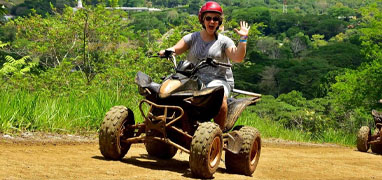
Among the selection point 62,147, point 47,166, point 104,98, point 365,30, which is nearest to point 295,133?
point 104,98

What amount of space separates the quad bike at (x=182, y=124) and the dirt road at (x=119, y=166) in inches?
8.8

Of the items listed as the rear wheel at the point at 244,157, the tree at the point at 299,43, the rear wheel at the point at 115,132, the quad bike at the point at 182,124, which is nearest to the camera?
the quad bike at the point at 182,124

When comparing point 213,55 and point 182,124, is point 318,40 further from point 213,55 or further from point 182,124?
point 182,124

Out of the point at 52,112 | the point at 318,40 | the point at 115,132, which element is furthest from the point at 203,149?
the point at 318,40

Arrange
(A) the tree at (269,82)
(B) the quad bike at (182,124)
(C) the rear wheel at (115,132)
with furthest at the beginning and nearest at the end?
(A) the tree at (269,82) < (C) the rear wheel at (115,132) < (B) the quad bike at (182,124)

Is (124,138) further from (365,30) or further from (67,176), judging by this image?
(365,30)

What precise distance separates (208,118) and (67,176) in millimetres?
1895

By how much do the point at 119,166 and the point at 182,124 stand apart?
82 centimetres

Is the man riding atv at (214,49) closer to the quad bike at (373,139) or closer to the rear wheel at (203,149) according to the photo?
the rear wheel at (203,149)

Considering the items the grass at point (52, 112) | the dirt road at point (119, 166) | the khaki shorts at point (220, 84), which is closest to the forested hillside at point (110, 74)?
the grass at point (52, 112)

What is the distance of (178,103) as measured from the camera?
268 inches

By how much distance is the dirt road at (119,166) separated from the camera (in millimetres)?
6043

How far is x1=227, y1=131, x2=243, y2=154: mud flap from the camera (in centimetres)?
735

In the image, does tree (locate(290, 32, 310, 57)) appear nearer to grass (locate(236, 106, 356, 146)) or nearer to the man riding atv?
grass (locate(236, 106, 356, 146))
